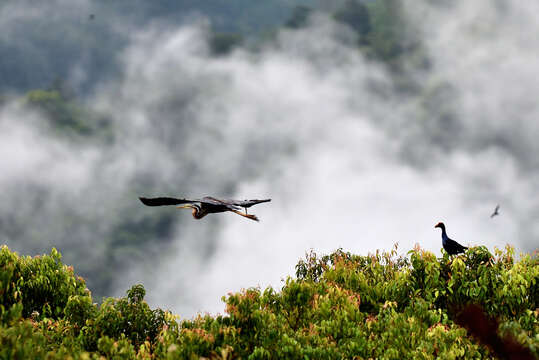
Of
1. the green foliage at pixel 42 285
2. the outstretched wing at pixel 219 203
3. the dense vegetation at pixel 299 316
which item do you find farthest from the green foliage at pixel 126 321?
the outstretched wing at pixel 219 203

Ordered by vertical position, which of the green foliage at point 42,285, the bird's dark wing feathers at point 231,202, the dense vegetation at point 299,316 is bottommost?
the dense vegetation at point 299,316

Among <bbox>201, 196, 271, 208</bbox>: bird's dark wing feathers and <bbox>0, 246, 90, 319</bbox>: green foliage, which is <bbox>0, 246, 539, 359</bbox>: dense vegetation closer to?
<bbox>0, 246, 90, 319</bbox>: green foliage

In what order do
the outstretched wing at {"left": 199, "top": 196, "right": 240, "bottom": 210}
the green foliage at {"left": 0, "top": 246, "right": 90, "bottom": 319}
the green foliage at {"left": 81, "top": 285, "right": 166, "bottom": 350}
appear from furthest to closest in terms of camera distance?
the green foliage at {"left": 0, "top": 246, "right": 90, "bottom": 319}, the green foliage at {"left": 81, "top": 285, "right": 166, "bottom": 350}, the outstretched wing at {"left": 199, "top": 196, "right": 240, "bottom": 210}

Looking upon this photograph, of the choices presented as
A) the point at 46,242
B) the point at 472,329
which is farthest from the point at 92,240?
the point at 472,329

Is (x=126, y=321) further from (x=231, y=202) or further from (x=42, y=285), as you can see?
(x=231, y=202)

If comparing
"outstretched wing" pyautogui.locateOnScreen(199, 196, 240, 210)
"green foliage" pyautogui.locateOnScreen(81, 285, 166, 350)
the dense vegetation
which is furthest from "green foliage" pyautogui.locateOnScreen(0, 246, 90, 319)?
"outstretched wing" pyautogui.locateOnScreen(199, 196, 240, 210)

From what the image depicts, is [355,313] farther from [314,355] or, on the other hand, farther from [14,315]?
[14,315]

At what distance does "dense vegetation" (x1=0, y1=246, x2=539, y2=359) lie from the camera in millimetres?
9305

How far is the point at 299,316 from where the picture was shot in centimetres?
1264

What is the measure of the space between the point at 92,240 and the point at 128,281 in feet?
97.5

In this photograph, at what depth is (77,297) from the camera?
1281 centimetres

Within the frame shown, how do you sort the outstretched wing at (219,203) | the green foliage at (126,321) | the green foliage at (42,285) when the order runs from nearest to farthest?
the outstretched wing at (219,203) < the green foliage at (126,321) < the green foliage at (42,285)

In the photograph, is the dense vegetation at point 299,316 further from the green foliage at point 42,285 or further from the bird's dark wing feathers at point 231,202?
the bird's dark wing feathers at point 231,202

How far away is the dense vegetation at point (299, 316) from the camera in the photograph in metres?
9.30
